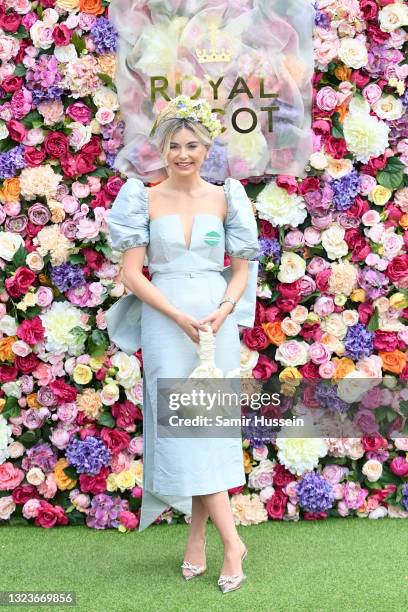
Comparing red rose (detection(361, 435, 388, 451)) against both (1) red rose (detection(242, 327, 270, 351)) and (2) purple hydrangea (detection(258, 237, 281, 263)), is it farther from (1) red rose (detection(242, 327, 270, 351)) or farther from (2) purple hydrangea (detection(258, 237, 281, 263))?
(2) purple hydrangea (detection(258, 237, 281, 263))

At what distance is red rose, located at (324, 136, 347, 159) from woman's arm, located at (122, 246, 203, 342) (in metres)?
1.24

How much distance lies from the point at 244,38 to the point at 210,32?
0.17m

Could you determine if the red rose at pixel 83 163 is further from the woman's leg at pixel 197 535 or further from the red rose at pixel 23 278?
the woman's leg at pixel 197 535

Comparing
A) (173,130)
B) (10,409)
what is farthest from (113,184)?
(10,409)

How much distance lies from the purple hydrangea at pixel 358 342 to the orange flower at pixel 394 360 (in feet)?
0.28

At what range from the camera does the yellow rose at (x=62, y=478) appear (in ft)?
15.1

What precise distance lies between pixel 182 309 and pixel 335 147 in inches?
52.8

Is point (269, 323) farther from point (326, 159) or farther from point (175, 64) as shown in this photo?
point (175, 64)

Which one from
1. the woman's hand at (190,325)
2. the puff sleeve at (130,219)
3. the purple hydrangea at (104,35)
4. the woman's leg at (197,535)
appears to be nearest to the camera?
the woman's hand at (190,325)

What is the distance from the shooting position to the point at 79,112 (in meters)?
4.49

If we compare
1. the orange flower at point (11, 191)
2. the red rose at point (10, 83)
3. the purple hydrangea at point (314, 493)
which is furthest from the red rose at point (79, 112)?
the purple hydrangea at point (314, 493)

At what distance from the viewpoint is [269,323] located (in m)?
4.56

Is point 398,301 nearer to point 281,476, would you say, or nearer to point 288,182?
point 288,182

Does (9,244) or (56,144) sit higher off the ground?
(56,144)
